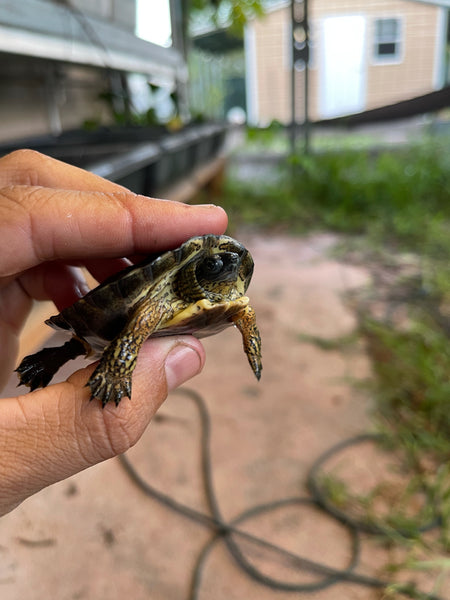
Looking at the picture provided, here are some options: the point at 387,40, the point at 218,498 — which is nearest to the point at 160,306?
the point at 218,498

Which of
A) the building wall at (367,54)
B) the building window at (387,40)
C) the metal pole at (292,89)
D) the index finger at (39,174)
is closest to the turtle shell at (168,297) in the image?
the index finger at (39,174)

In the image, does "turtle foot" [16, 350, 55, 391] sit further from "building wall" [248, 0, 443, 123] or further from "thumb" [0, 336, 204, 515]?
"building wall" [248, 0, 443, 123]

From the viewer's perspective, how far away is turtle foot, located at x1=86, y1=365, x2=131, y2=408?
50 centimetres

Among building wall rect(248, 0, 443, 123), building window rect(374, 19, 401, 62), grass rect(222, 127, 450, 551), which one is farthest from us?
building window rect(374, 19, 401, 62)

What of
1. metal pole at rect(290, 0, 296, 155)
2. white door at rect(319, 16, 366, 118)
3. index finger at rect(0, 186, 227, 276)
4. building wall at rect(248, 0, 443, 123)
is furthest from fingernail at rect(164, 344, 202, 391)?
white door at rect(319, 16, 366, 118)

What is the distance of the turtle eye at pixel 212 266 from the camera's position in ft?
1.97

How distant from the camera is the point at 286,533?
3.29ft

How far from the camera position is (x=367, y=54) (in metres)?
3.91

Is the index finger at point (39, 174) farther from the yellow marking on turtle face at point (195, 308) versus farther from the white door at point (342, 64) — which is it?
the white door at point (342, 64)

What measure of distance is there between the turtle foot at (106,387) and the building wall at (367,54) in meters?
3.14

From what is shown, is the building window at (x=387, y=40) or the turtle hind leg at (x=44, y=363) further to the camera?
the building window at (x=387, y=40)

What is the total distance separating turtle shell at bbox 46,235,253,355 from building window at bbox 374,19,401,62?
3770mm

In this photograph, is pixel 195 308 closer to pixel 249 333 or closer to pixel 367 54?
pixel 249 333

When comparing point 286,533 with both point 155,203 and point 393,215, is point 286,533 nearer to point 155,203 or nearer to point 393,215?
point 155,203
